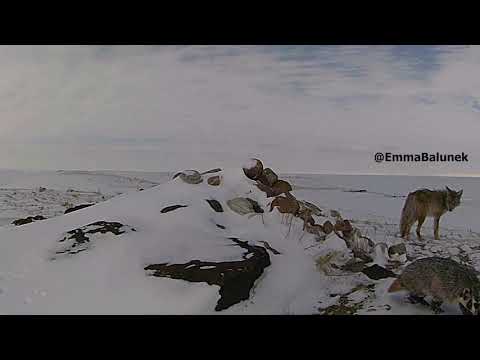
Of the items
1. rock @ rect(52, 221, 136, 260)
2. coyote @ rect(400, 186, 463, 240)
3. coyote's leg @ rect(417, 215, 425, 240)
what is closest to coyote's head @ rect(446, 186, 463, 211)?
coyote @ rect(400, 186, 463, 240)

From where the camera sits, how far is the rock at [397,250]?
13.1 feet

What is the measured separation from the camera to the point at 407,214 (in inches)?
157

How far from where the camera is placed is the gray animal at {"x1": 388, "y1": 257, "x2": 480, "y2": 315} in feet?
12.9

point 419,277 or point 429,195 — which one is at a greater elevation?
point 429,195

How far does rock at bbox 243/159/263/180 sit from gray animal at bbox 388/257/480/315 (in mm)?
1040

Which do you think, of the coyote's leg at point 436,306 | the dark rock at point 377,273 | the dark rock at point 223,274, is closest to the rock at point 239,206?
the dark rock at point 223,274

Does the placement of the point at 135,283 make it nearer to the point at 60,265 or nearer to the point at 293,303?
the point at 60,265

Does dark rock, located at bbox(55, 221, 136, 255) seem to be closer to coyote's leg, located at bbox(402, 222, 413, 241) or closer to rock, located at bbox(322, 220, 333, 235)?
rock, located at bbox(322, 220, 333, 235)

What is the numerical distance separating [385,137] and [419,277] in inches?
33.7

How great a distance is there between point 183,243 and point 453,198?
5.34 ft

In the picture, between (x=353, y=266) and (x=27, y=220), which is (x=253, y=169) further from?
(x=27, y=220)

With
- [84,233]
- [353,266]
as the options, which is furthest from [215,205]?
[353,266]

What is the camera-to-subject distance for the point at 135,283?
391 cm
